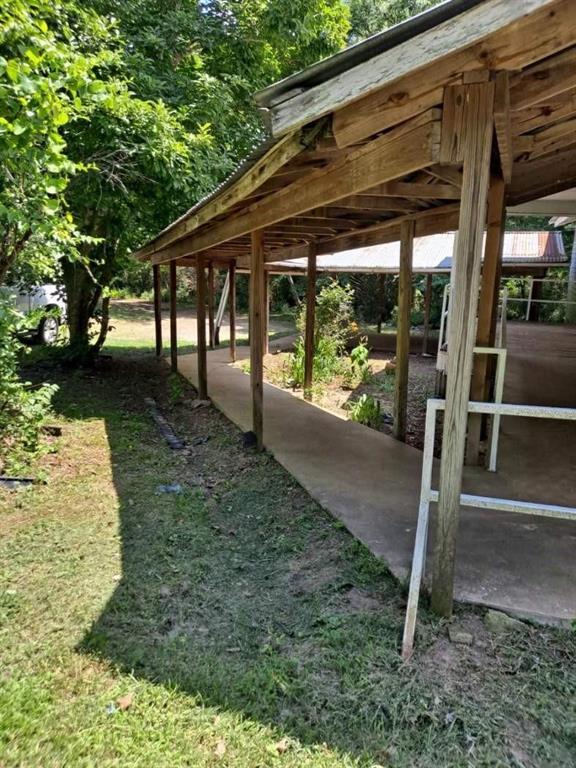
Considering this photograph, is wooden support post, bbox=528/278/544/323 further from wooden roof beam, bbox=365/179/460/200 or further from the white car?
wooden roof beam, bbox=365/179/460/200

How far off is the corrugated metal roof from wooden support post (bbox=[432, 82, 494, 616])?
9.28m

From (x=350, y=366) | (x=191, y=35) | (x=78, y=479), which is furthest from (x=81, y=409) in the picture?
(x=191, y=35)

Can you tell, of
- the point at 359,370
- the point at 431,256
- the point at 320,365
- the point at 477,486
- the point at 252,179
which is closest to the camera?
the point at 252,179

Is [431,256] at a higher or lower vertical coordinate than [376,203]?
higher

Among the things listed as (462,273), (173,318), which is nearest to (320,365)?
(173,318)

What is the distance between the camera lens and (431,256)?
12.1 m

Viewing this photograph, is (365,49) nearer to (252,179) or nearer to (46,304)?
(252,179)

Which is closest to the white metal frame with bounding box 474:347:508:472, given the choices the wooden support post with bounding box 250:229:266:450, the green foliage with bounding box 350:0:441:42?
the wooden support post with bounding box 250:229:266:450

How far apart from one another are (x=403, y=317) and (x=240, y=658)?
12.7 feet

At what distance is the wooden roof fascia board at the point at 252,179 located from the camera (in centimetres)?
273

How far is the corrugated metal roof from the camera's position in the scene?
470 inches

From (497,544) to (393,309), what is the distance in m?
18.8

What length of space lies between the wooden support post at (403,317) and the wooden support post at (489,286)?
1.10 metres

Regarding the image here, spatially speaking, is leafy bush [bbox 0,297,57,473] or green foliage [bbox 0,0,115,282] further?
leafy bush [bbox 0,297,57,473]
